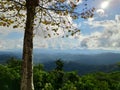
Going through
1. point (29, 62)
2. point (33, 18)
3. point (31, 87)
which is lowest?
point (31, 87)

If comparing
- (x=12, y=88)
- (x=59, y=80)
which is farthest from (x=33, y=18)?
(x=59, y=80)

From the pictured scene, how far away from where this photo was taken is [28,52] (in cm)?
2420

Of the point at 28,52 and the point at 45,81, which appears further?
the point at 45,81

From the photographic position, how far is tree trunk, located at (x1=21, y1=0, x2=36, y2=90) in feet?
78.6

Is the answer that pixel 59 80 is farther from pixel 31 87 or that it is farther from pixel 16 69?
pixel 31 87

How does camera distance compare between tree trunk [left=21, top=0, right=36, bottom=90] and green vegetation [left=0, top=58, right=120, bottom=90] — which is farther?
green vegetation [left=0, top=58, right=120, bottom=90]

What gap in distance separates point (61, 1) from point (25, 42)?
3630 mm

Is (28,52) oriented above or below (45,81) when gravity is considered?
above

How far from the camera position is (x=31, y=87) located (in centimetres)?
2403

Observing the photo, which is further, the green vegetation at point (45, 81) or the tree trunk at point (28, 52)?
the green vegetation at point (45, 81)

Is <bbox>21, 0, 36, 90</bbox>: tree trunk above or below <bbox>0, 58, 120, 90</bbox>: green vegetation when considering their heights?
above

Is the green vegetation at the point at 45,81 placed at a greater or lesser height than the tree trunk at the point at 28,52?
lesser

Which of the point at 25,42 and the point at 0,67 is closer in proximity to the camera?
the point at 25,42

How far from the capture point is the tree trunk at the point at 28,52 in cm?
2394
